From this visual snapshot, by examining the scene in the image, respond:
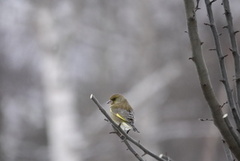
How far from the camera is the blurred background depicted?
7617 millimetres

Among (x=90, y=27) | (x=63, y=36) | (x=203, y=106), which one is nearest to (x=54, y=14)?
(x=63, y=36)

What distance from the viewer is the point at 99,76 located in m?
9.78

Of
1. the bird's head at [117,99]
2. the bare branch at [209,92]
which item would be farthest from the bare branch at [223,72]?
the bird's head at [117,99]

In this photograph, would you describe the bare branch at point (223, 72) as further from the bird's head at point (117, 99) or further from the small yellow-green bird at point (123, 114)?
the bird's head at point (117, 99)

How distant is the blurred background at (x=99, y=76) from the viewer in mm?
7617

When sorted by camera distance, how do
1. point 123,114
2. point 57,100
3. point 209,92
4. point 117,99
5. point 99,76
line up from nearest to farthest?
point 209,92
point 123,114
point 117,99
point 57,100
point 99,76

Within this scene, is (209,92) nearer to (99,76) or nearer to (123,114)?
(123,114)

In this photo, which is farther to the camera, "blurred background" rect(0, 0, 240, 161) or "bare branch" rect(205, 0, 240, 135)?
"blurred background" rect(0, 0, 240, 161)

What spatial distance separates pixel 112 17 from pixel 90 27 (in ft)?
2.11

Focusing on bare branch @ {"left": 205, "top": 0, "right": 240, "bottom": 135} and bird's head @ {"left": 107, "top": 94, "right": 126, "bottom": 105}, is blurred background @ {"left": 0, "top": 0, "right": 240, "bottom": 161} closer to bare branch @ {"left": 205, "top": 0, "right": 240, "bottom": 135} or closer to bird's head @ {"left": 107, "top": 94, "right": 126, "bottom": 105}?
bird's head @ {"left": 107, "top": 94, "right": 126, "bottom": 105}

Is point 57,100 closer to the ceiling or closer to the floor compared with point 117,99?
closer to the ceiling

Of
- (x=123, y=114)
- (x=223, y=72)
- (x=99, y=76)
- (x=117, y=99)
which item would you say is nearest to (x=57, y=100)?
(x=99, y=76)

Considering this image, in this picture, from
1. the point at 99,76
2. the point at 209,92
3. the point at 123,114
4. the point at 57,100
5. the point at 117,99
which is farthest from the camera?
the point at 99,76

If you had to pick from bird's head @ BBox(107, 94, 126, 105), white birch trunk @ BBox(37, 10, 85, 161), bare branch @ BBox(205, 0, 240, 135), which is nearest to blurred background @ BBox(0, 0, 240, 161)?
white birch trunk @ BBox(37, 10, 85, 161)
